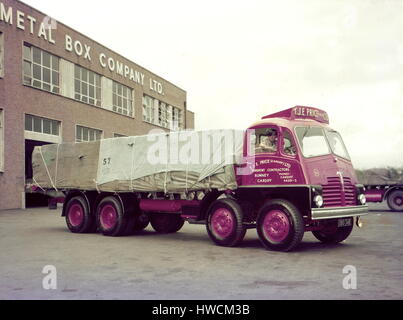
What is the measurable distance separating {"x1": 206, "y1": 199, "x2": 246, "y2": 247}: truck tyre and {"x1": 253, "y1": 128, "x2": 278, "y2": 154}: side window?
135 centimetres

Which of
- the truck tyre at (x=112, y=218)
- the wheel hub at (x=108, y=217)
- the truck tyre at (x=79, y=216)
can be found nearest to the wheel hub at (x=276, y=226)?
the truck tyre at (x=112, y=218)

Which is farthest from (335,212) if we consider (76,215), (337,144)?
(76,215)

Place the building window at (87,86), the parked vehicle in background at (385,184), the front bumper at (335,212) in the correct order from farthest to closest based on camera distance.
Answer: the building window at (87,86), the parked vehicle in background at (385,184), the front bumper at (335,212)

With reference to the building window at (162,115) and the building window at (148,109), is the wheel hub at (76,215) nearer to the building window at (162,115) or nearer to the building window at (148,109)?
the building window at (148,109)

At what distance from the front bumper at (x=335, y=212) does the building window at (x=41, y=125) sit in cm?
2023

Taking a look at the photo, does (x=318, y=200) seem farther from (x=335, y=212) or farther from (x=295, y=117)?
(x=295, y=117)

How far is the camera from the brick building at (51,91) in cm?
2458

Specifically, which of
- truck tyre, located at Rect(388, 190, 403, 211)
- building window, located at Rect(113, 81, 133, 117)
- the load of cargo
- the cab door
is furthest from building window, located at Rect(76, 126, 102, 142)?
the cab door

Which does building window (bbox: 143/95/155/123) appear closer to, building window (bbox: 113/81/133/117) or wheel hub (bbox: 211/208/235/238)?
building window (bbox: 113/81/133/117)

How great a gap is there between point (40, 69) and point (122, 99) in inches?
387

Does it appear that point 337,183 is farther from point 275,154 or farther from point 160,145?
point 160,145

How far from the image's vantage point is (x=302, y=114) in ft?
36.0

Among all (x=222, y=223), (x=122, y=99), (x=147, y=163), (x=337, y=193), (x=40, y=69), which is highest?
(x=40, y=69)

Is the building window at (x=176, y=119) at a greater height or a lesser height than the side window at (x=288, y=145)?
greater
